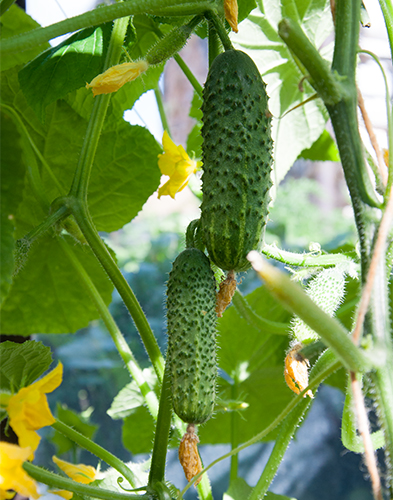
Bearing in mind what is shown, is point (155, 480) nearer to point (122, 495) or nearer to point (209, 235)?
point (122, 495)

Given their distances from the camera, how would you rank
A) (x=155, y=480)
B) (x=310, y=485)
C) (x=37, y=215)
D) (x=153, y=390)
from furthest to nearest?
1. (x=310, y=485)
2. (x=37, y=215)
3. (x=153, y=390)
4. (x=155, y=480)

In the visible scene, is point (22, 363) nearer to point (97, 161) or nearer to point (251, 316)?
point (251, 316)

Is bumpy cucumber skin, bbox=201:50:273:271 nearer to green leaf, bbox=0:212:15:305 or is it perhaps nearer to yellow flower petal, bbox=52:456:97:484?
green leaf, bbox=0:212:15:305

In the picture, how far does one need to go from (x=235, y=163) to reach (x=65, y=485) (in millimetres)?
368

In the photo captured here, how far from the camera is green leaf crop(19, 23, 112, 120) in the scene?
653 mm

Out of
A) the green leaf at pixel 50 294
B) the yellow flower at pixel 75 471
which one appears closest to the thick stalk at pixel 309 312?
the yellow flower at pixel 75 471

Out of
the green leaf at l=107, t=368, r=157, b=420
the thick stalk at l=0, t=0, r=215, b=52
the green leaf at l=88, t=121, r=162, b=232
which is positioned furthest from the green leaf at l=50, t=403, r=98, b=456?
the thick stalk at l=0, t=0, r=215, b=52

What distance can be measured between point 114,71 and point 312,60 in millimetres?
230

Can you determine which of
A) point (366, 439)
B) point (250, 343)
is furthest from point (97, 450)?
point (250, 343)

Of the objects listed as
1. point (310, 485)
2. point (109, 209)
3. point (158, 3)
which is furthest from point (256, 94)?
point (310, 485)

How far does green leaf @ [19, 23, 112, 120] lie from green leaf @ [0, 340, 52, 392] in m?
0.29

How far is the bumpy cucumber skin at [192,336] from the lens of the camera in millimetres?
510

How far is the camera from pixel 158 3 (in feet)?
1.59

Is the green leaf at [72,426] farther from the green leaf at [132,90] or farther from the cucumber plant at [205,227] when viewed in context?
the green leaf at [132,90]
